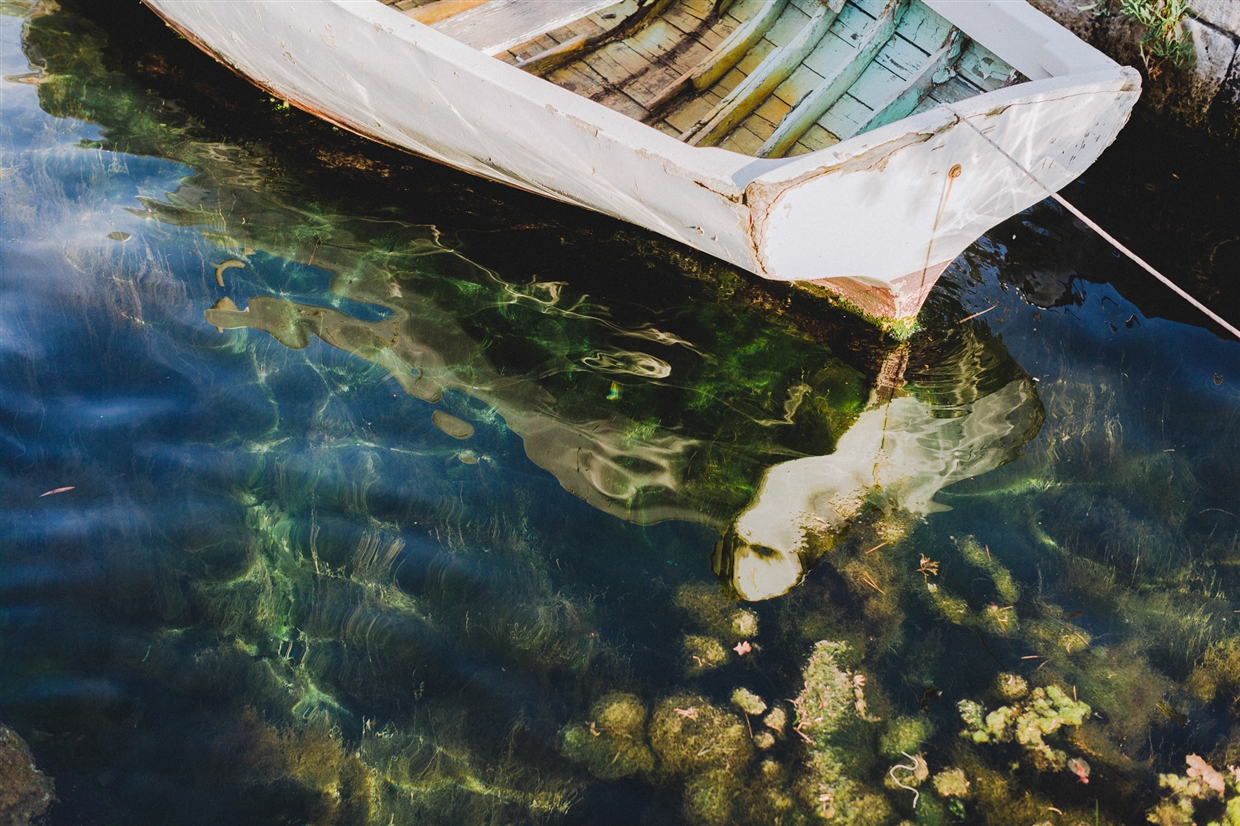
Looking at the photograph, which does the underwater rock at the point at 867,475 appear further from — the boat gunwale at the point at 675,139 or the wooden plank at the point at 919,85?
the wooden plank at the point at 919,85

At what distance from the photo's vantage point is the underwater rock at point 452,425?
342 cm

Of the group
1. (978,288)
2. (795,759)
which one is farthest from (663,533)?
(978,288)

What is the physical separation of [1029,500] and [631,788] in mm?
1911

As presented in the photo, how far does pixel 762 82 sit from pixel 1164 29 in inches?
96.3

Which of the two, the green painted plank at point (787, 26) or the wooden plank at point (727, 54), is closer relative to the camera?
the wooden plank at point (727, 54)

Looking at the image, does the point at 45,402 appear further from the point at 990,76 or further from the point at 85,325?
the point at 990,76

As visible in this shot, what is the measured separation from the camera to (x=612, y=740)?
8.76ft

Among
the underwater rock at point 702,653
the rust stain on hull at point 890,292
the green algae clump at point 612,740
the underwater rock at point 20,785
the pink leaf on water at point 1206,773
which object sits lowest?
the underwater rock at point 20,785

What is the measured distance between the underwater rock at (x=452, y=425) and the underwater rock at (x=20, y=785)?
5.51ft

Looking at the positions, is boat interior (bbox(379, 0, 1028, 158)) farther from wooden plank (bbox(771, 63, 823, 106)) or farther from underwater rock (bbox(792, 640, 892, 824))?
underwater rock (bbox(792, 640, 892, 824))

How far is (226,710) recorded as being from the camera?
2650mm

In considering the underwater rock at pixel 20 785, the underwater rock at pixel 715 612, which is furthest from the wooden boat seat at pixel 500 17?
the underwater rock at pixel 20 785

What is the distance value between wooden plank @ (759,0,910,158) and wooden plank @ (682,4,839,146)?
194 mm

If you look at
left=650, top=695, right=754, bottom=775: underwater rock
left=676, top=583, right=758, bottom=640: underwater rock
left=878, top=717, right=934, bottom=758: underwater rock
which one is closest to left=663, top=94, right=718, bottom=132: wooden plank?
left=676, top=583, right=758, bottom=640: underwater rock
